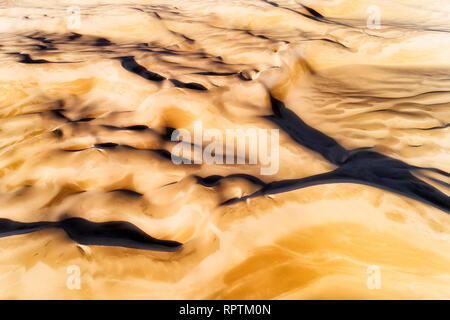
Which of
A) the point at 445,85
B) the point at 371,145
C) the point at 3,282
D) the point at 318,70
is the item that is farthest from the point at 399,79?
the point at 3,282

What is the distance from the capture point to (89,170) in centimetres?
160

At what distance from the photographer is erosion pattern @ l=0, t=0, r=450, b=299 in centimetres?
108

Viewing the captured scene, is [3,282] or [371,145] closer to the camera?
[3,282]

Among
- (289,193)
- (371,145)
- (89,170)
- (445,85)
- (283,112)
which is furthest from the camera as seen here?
(445,85)

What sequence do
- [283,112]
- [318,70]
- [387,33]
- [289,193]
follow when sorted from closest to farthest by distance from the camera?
1. [289,193]
2. [283,112]
3. [318,70]
4. [387,33]

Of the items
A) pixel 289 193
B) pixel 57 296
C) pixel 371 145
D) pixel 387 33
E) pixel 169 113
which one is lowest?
pixel 57 296

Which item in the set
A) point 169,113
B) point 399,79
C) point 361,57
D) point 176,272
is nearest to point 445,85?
point 399,79

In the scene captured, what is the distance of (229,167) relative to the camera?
1.64m

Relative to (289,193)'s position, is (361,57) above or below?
above

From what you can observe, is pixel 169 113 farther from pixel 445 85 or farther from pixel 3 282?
pixel 445 85

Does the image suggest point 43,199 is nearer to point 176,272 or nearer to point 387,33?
point 176,272

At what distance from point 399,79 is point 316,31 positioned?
1.16 metres

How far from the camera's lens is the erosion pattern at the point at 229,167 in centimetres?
108

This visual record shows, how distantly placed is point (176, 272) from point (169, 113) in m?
1.18
